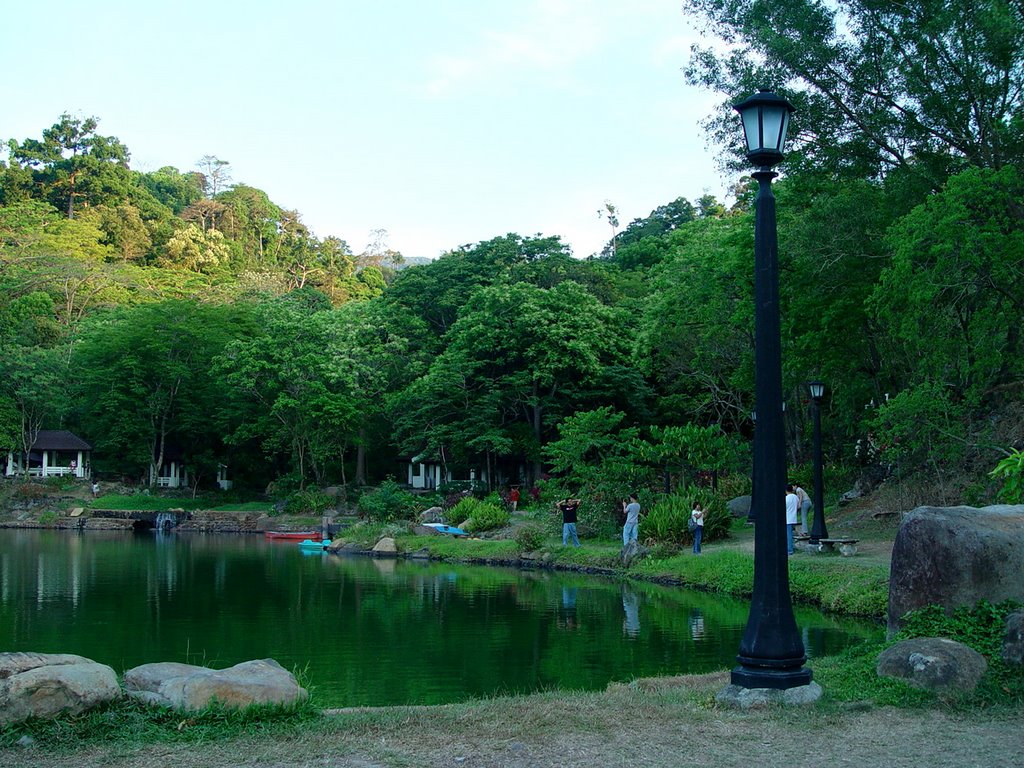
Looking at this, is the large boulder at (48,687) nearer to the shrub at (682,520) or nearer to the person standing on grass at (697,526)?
the person standing on grass at (697,526)

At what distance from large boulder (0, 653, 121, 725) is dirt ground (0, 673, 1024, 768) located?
0.34 metres

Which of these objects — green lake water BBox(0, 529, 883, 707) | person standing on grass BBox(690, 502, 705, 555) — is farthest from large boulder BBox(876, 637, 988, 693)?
person standing on grass BBox(690, 502, 705, 555)

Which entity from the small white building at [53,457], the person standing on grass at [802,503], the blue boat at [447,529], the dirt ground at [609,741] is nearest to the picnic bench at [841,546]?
the person standing on grass at [802,503]

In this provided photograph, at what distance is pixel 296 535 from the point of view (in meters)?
35.9

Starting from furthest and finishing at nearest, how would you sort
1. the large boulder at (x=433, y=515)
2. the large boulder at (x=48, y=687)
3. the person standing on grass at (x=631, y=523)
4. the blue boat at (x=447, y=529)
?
1. the large boulder at (x=433, y=515)
2. the blue boat at (x=447, y=529)
3. the person standing on grass at (x=631, y=523)
4. the large boulder at (x=48, y=687)

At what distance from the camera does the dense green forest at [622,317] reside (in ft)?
58.0

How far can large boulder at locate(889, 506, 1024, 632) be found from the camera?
27.4 feet

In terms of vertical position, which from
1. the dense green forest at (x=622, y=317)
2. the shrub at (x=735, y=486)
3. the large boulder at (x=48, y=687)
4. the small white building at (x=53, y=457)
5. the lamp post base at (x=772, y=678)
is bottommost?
the lamp post base at (x=772, y=678)

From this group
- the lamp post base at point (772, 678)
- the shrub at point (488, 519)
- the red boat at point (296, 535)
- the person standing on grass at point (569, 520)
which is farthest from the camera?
the red boat at point (296, 535)

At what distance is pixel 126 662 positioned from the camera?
1205 cm

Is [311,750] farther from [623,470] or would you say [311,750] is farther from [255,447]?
[255,447]

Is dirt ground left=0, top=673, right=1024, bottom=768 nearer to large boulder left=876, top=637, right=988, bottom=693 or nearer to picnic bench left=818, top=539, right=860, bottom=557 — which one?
large boulder left=876, top=637, right=988, bottom=693

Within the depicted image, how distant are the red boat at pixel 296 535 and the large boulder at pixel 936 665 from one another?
28644mm

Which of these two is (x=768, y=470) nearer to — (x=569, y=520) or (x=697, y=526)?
(x=697, y=526)
